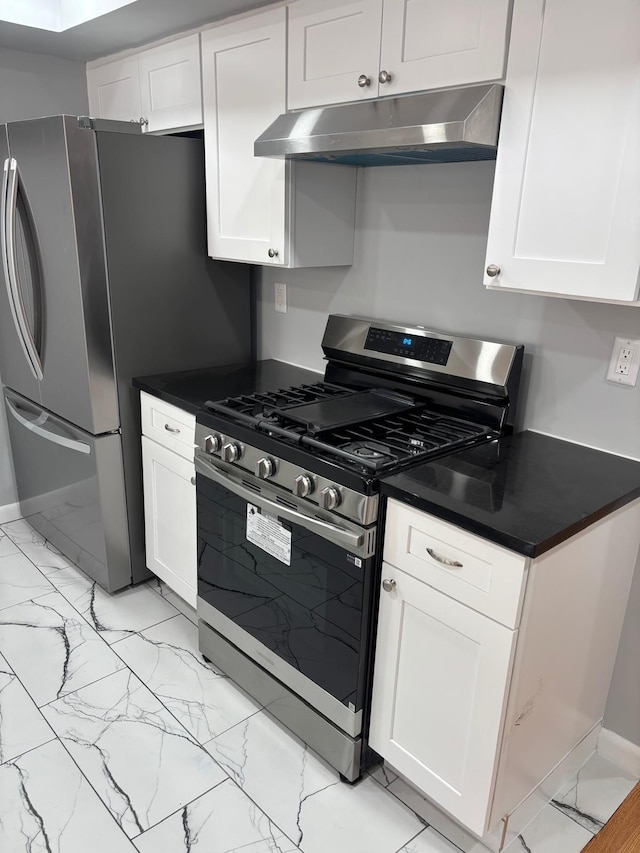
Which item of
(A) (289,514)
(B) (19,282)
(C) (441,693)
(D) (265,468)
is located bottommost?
(C) (441,693)

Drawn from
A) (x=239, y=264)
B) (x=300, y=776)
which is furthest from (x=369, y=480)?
(x=239, y=264)

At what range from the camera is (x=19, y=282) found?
2637 mm

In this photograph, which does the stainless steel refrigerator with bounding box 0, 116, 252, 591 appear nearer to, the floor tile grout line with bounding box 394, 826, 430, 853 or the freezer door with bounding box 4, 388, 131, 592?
the freezer door with bounding box 4, 388, 131, 592

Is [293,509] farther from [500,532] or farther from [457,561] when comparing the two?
[500,532]

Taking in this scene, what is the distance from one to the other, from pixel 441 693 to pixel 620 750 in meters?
0.80

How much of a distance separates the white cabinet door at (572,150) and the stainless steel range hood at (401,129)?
0.08 metres

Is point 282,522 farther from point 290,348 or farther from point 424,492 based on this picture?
point 290,348

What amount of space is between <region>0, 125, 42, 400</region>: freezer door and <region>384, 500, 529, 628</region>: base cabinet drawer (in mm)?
1778

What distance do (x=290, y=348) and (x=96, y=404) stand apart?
818 millimetres

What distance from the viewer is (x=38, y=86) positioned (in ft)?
9.36

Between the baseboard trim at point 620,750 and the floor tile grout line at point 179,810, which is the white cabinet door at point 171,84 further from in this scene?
the baseboard trim at point 620,750

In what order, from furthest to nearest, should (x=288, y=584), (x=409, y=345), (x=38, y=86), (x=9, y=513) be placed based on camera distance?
1. (x=9, y=513)
2. (x=38, y=86)
3. (x=409, y=345)
4. (x=288, y=584)

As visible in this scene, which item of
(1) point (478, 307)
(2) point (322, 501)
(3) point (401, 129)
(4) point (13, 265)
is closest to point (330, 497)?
(2) point (322, 501)

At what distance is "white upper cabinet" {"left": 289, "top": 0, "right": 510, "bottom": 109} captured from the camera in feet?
5.01
